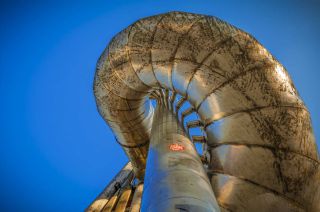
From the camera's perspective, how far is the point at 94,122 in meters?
97.0

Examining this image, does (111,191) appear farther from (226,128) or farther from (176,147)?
(226,128)

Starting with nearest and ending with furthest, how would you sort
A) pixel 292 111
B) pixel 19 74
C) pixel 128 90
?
1. pixel 292 111
2. pixel 128 90
3. pixel 19 74

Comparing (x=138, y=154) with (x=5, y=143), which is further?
(x=5, y=143)

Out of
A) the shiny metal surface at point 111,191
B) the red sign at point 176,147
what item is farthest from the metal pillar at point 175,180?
the shiny metal surface at point 111,191

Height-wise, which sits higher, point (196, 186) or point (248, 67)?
point (248, 67)

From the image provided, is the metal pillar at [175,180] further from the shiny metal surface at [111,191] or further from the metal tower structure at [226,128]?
the shiny metal surface at [111,191]

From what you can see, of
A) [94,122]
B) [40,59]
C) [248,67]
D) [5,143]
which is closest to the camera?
[248,67]

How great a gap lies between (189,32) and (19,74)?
93.4 metres

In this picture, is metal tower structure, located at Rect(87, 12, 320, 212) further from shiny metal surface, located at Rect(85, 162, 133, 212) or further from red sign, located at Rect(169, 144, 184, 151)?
shiny metal surface, located at Rect(85, 162, 133, 212)

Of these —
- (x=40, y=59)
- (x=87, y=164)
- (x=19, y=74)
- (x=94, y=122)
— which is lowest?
(x=87, y=164)

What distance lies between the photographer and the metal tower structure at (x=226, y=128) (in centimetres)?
191

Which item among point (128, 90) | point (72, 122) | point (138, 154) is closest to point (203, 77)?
point (128, 90)

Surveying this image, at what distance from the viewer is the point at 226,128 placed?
2.24 meters

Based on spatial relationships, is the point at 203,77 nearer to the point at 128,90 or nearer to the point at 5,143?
the point at 128,90
